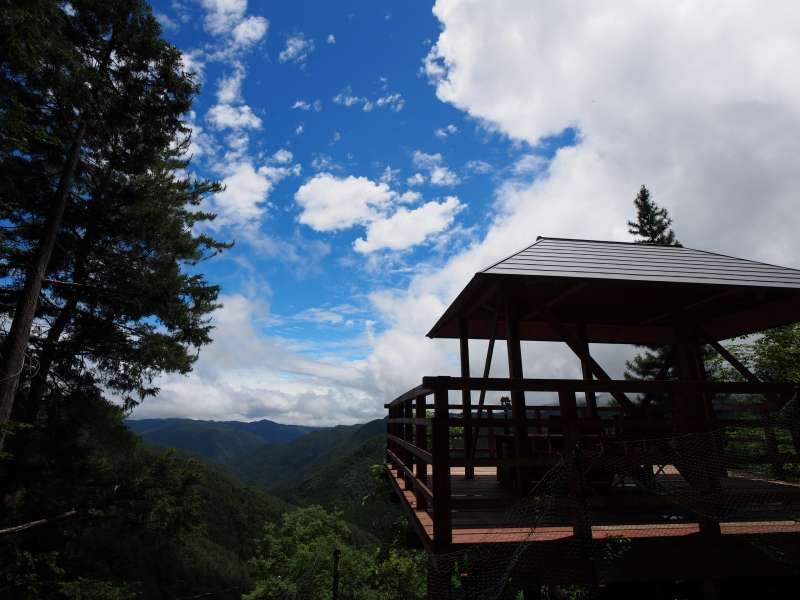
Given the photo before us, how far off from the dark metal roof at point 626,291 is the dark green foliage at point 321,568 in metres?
19.4

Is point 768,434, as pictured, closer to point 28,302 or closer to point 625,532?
point 625,532

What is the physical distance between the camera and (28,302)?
25.8 ft

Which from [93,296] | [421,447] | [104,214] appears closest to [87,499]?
[93,296]

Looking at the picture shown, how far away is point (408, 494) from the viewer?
5.89 m

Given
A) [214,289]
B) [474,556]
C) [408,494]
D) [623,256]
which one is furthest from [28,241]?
[623,256]

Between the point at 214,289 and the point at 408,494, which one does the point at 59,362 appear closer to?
the point at 214,289

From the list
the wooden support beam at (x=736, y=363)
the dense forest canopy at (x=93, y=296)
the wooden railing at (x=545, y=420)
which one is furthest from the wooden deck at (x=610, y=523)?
the dense forest canopy at (x=93, y=296)

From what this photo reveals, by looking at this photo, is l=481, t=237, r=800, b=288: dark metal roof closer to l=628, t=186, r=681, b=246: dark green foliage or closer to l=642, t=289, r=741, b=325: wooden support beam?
l=642, t=289, r=741, b=325: wooden support beam

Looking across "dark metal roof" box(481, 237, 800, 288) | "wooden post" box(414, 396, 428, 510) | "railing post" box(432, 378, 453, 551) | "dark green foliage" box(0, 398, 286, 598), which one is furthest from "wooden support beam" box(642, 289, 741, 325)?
"dark green foliage" box(0, 398, 286, 598)

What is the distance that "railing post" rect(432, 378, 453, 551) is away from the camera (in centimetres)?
351

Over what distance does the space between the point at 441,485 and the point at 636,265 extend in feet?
13.5

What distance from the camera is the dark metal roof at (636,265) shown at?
16.2ft

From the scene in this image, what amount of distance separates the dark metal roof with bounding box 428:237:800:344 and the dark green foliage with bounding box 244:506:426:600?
63.5 ft

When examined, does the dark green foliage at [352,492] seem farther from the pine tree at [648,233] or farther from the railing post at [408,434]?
the railing post at [408,434]
